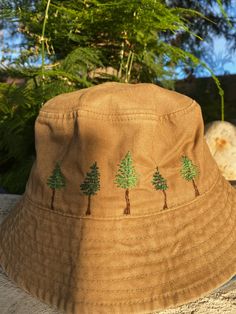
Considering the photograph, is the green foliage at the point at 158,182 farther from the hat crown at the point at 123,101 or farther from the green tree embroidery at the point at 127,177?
the hat crown at the point at 123,101

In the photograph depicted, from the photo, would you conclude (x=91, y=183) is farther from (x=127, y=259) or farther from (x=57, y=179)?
(x=127, y=259)

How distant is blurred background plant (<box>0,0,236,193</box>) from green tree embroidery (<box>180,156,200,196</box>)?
1.11m

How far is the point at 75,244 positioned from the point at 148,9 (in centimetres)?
150

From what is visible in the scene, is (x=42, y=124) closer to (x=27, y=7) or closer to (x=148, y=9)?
(x=148, y=9)

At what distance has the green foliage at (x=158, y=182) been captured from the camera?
1.18m

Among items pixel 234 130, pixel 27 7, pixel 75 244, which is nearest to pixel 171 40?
pixel 234 130

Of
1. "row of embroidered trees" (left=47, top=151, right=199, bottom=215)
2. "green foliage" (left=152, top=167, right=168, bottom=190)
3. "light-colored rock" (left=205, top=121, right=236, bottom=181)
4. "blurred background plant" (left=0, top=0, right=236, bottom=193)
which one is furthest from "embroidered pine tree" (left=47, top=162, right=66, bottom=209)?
"light-colored rock" (left=205, top=121, right=236, bottom=181)

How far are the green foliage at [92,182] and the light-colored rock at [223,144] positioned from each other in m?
1.77

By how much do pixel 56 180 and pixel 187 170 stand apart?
1.21ft

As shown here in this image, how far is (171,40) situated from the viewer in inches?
169

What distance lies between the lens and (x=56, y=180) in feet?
4.03

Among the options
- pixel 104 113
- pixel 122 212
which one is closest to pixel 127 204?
pixel 122 212

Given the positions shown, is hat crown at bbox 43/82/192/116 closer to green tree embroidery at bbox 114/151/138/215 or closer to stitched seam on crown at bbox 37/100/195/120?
stitched seam on crown at bbox 37/100/195/120

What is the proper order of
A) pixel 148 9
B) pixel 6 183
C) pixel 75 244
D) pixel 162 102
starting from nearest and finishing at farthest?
pixel 75 244, pixel 162 102, pixel 148 9, pixel 6 183
